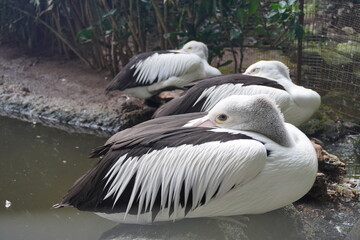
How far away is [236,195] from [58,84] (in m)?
4.05

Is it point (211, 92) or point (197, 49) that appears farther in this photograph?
point (197, 49)

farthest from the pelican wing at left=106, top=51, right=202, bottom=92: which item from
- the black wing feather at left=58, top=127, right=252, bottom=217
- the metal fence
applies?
the black wing feather at left=58, top=127, right=252, bottom=217

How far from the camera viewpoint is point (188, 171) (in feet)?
7.11

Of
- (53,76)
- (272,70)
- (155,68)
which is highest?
(272,70)

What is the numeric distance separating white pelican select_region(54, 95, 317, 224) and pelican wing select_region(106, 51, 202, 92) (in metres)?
2.12

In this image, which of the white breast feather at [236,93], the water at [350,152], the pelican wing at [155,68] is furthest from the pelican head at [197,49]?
the water at [350,152]

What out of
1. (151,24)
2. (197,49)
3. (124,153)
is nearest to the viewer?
(124,153)

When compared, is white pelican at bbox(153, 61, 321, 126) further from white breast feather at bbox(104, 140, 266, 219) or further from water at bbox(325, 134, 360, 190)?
white breast feather at bbox(104, 140, 266, 219)

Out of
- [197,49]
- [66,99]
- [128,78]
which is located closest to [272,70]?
[197,49]

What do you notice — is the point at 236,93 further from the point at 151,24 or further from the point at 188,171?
the point at 151,24

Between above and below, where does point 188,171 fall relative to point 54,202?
above

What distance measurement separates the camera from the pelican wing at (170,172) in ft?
6.88

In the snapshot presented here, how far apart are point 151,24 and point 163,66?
1.31 metres

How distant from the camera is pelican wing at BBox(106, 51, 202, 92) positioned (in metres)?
4.43
